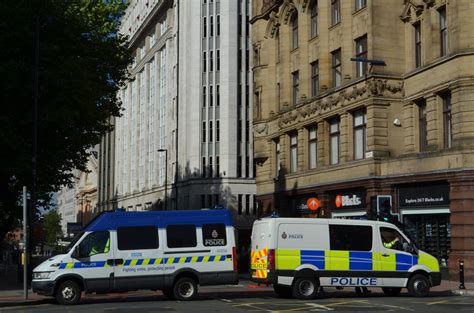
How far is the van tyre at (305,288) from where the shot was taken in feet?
72.2

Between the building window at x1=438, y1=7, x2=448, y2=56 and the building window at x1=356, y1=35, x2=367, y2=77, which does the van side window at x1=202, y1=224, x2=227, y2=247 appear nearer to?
the building window at x1=438, y1=7, x2=448, y2=56

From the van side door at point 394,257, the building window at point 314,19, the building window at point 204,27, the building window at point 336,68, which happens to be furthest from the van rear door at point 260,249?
the building window at point 204,27

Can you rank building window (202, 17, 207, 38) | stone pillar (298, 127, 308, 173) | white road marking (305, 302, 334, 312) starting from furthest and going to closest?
building window (202, 17, 207, 38)
stone pillar (298, 127, 308, 173)
white road marking (305, 302, 334, 312)

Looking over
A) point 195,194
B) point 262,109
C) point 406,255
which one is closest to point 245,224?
point 195,194

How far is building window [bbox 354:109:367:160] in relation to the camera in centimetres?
3616

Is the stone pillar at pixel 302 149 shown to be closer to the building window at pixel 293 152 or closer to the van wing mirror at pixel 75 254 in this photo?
the building window at pixel 293 152

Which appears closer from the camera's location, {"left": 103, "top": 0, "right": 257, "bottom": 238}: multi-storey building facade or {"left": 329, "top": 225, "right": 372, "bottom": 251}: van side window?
{"left": 329, "top": 225, "right": 372, "bottom": 251}: van side window

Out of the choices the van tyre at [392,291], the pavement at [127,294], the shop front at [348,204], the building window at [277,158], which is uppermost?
the building window at [277,158]

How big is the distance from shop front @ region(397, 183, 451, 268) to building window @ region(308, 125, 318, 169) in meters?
8.05

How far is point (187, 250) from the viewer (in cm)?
2230

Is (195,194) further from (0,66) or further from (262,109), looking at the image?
(0,66)

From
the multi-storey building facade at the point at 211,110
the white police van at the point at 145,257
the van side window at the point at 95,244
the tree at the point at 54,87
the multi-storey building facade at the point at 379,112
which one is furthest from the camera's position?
the multi-storey building facade at the point at 211,110

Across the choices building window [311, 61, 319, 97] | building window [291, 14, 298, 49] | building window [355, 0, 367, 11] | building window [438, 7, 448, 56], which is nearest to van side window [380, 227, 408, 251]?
building window [438, 7, 448, 56]

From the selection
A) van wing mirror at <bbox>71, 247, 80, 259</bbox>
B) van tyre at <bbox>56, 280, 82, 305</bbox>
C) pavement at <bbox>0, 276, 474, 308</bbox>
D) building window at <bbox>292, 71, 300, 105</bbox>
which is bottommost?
pavement at <bbox>0, 276, 474, 308</bbox>
